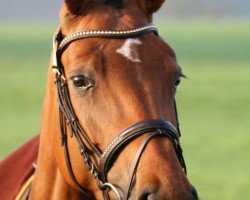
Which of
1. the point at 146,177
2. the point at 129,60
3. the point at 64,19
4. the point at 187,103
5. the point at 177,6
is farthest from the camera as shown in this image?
the point at 177,6

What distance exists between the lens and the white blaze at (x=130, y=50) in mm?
4660

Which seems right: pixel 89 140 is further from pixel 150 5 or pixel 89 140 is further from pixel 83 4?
pixel 150 5

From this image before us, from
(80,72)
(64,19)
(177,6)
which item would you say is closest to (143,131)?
(80,72)

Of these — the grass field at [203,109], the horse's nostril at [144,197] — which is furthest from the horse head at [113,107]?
the grass field at [203,109]

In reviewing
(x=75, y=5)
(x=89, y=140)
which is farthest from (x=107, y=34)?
(x=89, y=140)

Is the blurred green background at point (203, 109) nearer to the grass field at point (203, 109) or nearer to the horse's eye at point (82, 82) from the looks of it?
the grass field at point (203, 109)

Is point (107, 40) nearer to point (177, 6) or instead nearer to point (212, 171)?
point (212, 171)

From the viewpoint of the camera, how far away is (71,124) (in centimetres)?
479

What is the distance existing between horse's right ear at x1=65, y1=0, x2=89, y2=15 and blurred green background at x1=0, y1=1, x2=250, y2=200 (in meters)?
0.79

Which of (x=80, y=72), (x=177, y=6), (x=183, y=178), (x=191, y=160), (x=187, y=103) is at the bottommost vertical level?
(x=177, y=6)

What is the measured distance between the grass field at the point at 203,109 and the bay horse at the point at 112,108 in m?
0.62

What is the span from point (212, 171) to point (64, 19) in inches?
393

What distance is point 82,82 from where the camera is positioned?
4.71 meters

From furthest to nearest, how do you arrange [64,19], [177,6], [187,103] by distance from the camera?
[177,6]
[187,103]
[64,19]
